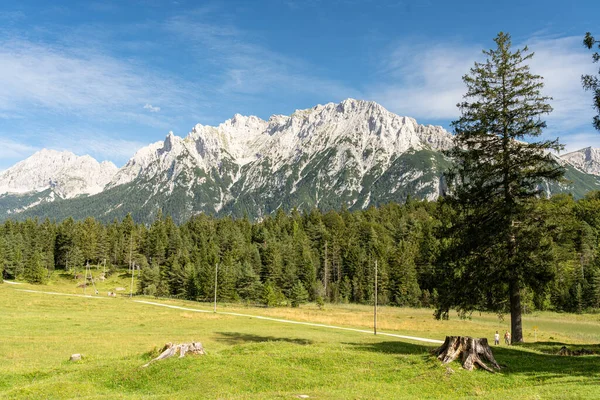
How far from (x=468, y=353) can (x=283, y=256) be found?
10561 cm

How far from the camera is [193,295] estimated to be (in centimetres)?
11131

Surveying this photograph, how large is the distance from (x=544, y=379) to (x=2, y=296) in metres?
84.9

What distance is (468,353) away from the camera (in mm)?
19500

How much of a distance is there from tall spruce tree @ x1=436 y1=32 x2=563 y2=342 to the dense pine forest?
46.9 metres

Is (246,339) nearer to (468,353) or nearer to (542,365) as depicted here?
(468,353)

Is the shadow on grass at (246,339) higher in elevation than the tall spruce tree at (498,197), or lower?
lower

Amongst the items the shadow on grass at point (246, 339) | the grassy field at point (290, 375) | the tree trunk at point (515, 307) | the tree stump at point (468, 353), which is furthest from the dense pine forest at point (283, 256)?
the tree stump at point (468, 353)

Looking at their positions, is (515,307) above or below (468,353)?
above

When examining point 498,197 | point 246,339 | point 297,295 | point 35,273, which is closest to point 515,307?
point 498,197

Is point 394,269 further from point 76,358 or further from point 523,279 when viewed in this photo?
point 76,358

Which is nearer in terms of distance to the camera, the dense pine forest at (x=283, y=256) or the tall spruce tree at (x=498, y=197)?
the tall spruce tree at (x=498, y=197)

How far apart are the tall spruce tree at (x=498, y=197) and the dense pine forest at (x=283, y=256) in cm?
4688

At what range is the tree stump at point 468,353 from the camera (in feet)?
62.8

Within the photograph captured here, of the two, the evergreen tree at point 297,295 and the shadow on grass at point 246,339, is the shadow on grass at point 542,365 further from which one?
the evergreen tree at point 297,295
